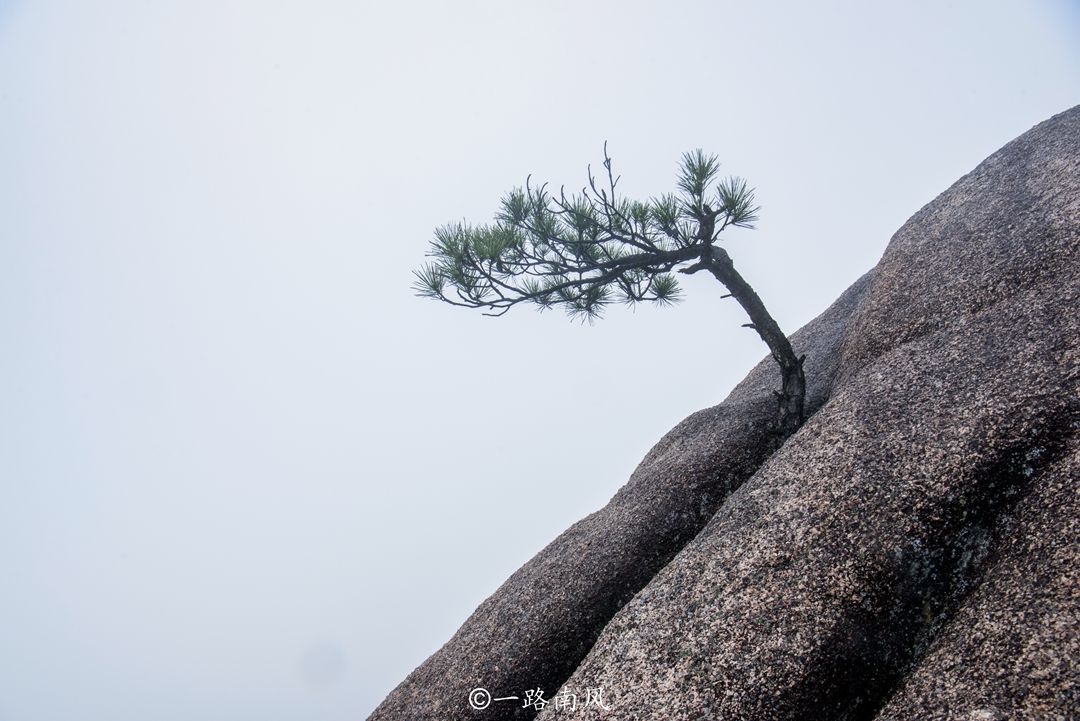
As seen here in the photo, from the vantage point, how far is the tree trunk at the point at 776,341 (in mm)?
9586

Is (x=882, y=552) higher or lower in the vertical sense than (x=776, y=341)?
lower

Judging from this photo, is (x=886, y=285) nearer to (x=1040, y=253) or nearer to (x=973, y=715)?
(x=1040, y=253)

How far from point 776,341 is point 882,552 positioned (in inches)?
188

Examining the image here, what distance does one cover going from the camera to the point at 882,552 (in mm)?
5633

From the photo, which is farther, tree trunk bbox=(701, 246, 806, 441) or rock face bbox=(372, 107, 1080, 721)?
tree trunk bbox=(701, 246, 806, 441)

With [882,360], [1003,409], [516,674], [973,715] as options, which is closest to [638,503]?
[516,674]

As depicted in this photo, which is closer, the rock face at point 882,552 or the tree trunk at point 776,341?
the rock face at point 882,552

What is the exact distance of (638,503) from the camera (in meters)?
9.41

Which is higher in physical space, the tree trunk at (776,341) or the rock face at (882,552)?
→ the tree trunk at (776,341)

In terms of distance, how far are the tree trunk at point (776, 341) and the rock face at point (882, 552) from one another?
563 millimetres

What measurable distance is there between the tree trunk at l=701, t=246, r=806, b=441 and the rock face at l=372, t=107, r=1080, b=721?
563 mm

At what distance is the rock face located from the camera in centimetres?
472

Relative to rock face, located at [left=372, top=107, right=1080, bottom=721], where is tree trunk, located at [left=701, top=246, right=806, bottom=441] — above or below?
above

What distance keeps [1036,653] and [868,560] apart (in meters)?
1.51
